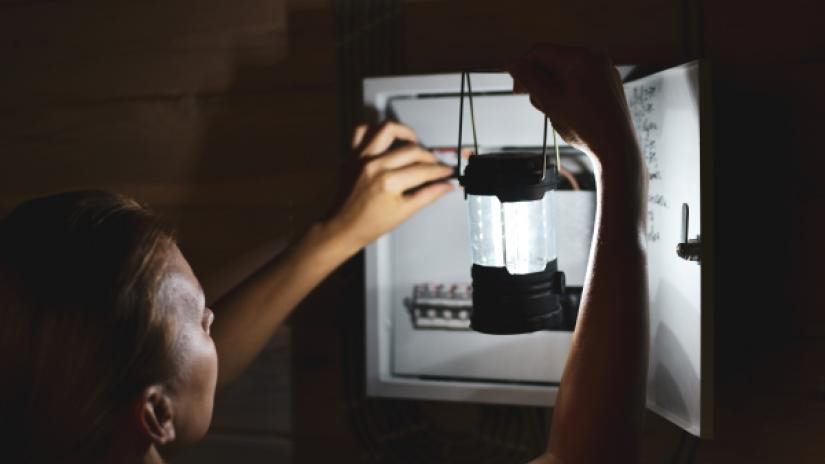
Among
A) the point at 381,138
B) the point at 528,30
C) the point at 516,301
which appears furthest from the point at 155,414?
the point at 528,30

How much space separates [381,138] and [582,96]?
395 mm

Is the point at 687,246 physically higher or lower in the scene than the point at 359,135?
lower

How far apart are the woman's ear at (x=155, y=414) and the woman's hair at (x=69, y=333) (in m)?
0.01

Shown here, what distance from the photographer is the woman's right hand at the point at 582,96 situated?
2.71 ft

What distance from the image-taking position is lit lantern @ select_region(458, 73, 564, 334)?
911mm

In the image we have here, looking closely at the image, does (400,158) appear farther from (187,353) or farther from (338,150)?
(187,353)

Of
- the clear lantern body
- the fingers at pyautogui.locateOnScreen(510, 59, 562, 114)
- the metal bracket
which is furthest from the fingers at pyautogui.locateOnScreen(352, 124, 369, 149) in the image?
the metal bracket

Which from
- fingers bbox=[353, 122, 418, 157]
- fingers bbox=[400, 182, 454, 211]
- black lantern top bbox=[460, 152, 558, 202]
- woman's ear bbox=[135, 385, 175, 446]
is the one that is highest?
fingers bbox=[353, 122, 418, 157]

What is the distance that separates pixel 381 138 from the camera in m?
1.17

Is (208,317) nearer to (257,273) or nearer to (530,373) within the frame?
(257,273)

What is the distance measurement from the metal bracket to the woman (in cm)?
9

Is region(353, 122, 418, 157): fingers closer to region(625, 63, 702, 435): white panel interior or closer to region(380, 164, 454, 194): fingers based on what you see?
region(380, 164, 454, 194): fingers

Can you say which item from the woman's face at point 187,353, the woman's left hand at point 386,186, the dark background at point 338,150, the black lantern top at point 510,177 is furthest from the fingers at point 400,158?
the woman's face at point 187,353

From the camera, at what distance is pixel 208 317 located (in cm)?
93
